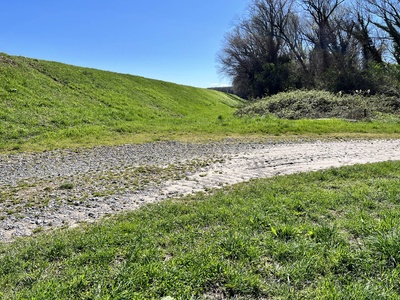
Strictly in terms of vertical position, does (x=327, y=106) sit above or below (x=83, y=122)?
above

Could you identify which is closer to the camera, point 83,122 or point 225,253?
point 225,253

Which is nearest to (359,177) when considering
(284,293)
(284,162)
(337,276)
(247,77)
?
(284,162)

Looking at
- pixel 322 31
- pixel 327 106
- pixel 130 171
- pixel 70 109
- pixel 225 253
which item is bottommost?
pixel 225 253

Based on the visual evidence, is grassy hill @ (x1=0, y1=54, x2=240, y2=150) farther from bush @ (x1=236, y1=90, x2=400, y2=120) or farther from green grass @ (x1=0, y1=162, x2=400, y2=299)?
green grass @ (x1=0, y1=162, x2=400, y2=299)

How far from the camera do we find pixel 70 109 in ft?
50.6

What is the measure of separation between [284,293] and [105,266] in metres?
1.72

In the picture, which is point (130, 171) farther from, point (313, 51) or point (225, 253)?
point (313, 51)

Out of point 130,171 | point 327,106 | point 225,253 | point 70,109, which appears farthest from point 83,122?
point 327,106

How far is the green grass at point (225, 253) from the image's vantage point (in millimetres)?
2439

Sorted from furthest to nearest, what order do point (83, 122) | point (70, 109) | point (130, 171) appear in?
1. point (70, 109)
2. point (83, 122)
3. point (130, 171)

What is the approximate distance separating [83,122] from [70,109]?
176 cm

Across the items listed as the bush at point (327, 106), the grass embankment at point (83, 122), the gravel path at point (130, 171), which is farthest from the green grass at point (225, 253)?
the bush at point (327, 106)

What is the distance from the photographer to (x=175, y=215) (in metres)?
4.06

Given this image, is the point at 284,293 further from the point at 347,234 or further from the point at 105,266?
the point at 105,266
